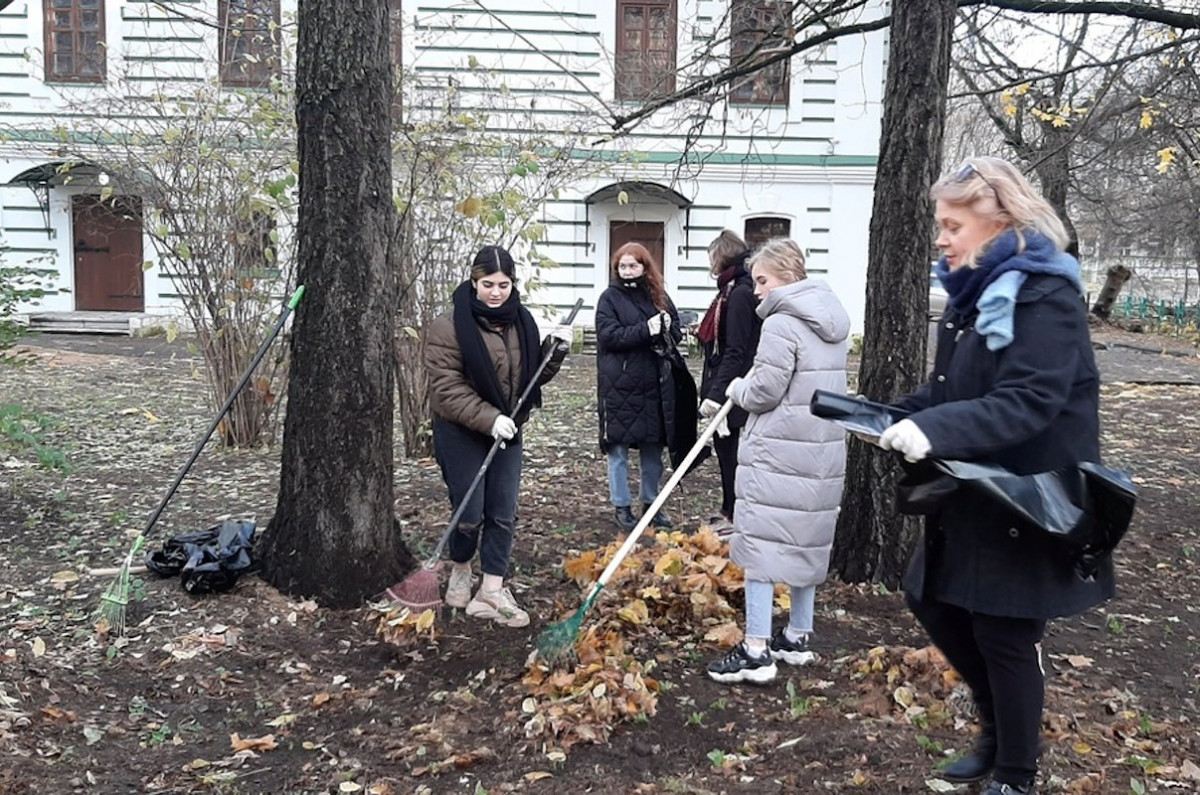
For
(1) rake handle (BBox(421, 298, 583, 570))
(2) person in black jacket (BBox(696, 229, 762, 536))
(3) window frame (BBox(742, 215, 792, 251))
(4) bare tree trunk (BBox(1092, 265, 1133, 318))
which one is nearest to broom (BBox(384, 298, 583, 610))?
(1) rake handle (BBox(421, 298, 583, 570))

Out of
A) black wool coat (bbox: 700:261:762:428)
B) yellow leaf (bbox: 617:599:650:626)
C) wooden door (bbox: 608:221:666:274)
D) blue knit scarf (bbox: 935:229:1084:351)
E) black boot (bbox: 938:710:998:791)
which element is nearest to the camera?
blue knit scarf (bbox: 935:229:1084:351)

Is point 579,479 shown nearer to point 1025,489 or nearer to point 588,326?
point 1025,489

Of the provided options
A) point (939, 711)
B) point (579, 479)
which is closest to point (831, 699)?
point (939, 711)

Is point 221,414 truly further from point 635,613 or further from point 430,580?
point 635,613

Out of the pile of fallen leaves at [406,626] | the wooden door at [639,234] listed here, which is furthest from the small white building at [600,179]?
the pile of fallen leaves at [406,626]

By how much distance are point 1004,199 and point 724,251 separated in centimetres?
316

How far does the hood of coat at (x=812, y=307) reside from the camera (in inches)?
166

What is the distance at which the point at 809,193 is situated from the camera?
1953 cm

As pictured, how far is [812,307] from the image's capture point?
4230mm

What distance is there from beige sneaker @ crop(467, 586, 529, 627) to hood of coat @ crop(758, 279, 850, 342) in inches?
70.8

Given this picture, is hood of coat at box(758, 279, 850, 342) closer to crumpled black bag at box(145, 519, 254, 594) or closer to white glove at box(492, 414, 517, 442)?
white glove at box(492, 414, 517, 442)

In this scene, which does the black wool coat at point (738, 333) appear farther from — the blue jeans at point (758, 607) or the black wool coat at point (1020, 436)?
the black wool coat at point (1020, 436)

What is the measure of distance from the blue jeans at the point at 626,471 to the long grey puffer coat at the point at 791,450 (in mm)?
2096

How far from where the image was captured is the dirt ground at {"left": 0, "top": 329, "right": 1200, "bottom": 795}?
11.6 ft
